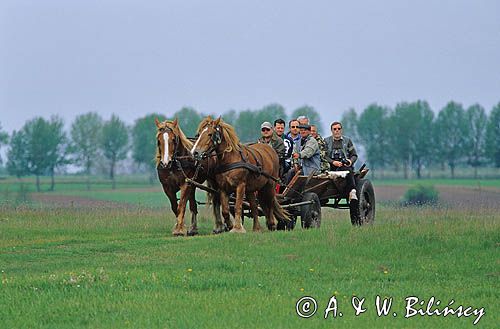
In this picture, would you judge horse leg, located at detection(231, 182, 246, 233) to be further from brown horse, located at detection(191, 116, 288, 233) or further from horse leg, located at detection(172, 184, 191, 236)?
horse leg, located at detection(172, 184, 191, 236)

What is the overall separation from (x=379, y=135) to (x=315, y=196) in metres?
84.9

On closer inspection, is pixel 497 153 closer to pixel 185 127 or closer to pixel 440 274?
pixel 185 127

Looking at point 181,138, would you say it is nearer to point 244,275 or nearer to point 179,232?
point 179,232

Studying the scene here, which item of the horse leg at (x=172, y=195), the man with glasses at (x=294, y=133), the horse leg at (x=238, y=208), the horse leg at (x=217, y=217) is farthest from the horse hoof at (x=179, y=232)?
the man with glasses at (x=294, y=133)

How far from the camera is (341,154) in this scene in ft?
66.8

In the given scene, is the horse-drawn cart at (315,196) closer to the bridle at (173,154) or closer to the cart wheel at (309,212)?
the cart wheel at (309,212)

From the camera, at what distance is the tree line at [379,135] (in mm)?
94375

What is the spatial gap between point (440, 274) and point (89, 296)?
480cm

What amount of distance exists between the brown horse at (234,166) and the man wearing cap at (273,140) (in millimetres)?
1210

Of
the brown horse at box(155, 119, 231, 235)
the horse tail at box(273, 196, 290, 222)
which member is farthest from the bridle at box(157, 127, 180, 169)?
the horse tail at box(273, 196, 290, 222)

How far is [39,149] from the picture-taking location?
3445 inches

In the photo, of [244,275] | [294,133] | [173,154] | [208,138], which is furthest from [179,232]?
[244,275]

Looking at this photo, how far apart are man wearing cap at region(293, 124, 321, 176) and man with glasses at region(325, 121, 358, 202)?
1.48 feet

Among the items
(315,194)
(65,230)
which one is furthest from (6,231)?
(315,194)
